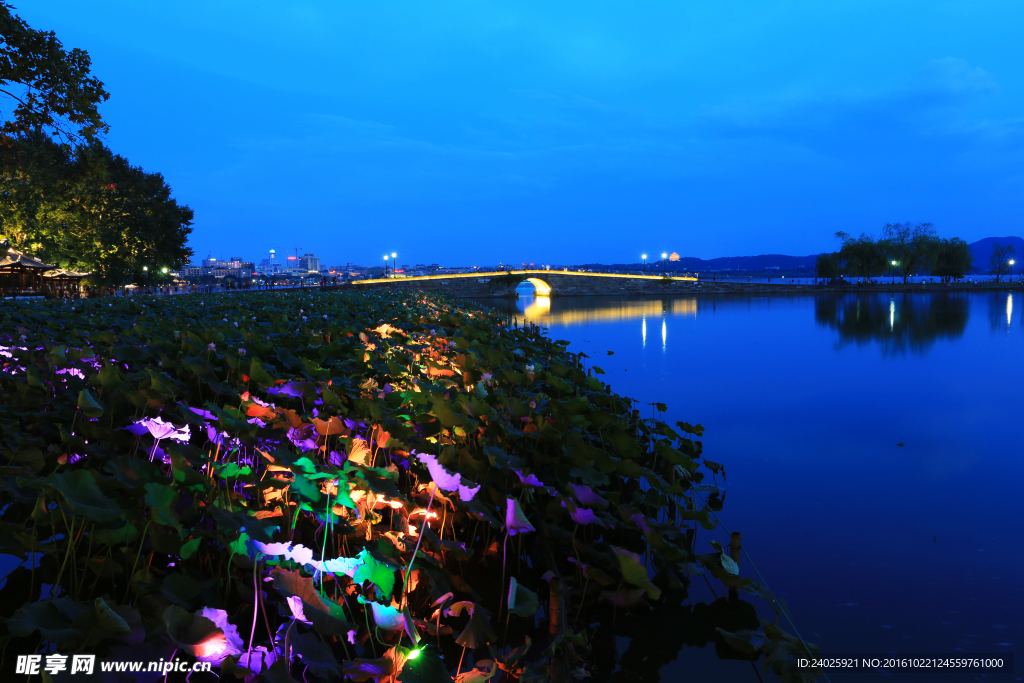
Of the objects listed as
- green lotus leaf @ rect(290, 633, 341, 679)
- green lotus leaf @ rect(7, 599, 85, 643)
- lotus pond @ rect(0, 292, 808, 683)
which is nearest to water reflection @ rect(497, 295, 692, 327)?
lotus pond @ rect(0, 292, 808, 683)

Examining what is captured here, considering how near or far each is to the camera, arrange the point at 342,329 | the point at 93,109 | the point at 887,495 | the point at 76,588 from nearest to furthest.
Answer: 1. the point at 76,588
2. the point at 887,495
3. the point at 342,329
4. the point at 93,109

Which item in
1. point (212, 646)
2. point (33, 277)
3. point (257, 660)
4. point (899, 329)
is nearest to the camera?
point (212, 646)

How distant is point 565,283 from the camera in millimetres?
85500

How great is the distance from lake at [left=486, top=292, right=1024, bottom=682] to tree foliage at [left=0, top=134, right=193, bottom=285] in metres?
27.1

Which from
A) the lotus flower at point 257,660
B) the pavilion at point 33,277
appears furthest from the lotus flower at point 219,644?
the pavilion at point 33,277

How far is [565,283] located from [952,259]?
50.2m

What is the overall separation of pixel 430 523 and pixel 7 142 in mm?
13948

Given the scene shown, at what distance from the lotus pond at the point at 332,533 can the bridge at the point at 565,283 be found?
3054 inches

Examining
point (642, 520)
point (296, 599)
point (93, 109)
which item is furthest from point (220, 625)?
point (93, 109)

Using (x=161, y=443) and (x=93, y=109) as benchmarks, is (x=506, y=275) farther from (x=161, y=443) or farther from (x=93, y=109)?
(x=161, y=443)

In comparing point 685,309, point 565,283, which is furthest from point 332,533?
point 565,283

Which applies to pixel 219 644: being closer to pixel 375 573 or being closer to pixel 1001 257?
pixel 375 573

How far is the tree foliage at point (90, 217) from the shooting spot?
97.6 ft

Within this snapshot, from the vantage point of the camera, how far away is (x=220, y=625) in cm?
164
